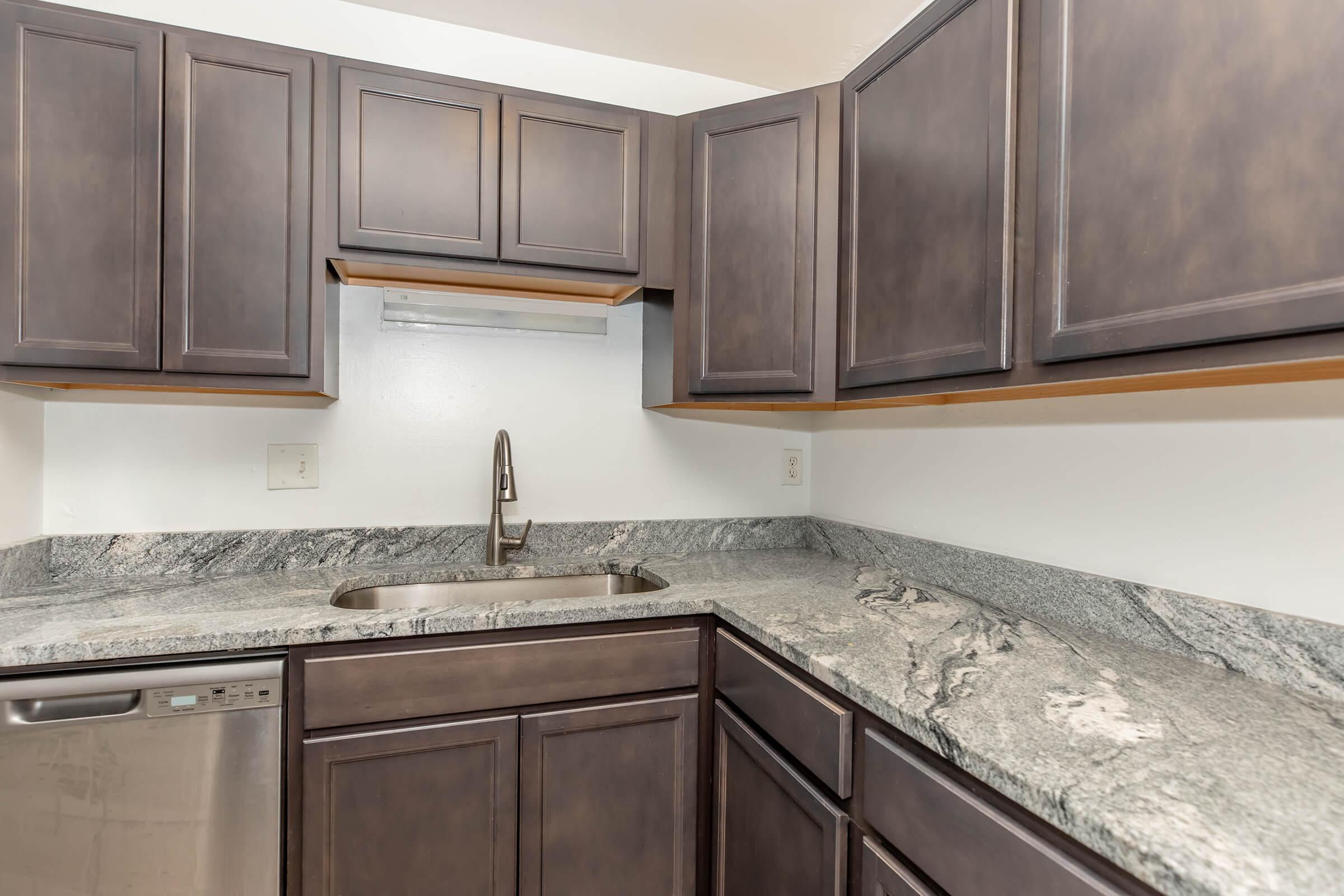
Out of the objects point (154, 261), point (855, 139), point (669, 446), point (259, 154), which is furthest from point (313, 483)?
point (855, 139)

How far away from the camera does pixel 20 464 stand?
149 cm

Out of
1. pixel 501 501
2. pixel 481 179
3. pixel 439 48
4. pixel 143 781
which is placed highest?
pixel 439 48

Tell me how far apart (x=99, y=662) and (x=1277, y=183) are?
1.87 metres

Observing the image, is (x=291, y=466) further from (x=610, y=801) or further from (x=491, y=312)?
(x=610, y=801)

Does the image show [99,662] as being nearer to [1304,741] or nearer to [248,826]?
[248,826]

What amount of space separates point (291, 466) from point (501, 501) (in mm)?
562

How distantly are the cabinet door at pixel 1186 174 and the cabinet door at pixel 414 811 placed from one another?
1.31 metres

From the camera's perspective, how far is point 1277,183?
75 cm

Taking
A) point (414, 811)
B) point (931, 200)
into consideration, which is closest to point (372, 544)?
point (414, 811)

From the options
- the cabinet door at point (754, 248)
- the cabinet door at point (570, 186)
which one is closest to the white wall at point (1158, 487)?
the cabinet door at point (754, 248)

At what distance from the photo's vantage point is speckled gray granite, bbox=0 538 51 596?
1.40 m

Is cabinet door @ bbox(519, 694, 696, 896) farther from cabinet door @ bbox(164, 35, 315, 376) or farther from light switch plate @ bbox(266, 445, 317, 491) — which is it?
cabinet door @ bbox(164, 35, 315, 376)

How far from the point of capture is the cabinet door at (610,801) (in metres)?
1.39

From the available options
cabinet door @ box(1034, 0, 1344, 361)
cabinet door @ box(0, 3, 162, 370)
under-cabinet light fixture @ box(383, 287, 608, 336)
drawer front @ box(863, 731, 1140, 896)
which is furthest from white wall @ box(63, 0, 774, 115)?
drawer front @ box(863, 731, 1140, 896)
